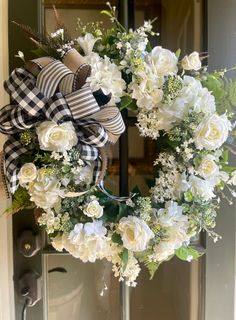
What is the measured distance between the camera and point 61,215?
1.15 m

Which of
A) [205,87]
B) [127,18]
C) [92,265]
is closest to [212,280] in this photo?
[92,265]

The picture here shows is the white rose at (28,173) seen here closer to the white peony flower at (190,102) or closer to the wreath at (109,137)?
the wreath at (109,137)

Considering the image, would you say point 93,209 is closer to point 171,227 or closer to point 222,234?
point 171,227

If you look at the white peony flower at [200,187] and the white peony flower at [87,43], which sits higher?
the white peony flower at [87,43]

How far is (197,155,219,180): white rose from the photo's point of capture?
3.70 feet

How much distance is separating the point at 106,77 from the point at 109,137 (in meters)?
0.17

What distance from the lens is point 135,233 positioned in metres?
1.11

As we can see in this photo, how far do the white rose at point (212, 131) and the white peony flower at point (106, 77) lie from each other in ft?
0.81

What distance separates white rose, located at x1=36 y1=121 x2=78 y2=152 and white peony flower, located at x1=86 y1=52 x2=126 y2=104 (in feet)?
0.45

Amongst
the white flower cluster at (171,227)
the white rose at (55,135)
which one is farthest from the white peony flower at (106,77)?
the white flower cluster at (171,227)

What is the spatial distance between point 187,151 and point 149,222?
0.24 meters

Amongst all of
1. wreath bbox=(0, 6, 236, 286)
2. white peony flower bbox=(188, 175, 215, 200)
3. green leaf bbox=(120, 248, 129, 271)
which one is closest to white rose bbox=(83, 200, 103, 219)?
wreath bbox=(0, 6, 236, 286)

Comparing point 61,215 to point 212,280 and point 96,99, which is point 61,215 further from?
point 212,280

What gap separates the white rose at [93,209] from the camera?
111 cm
